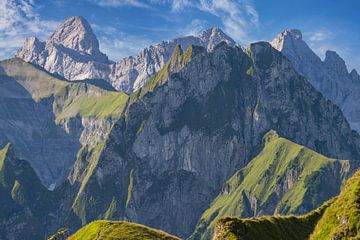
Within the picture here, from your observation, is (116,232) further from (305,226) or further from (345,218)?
(345,218)

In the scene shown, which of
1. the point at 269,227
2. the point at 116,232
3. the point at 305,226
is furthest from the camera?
the point at 116,232

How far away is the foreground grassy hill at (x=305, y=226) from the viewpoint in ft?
211

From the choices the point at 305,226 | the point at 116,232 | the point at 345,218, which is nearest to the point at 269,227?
the point at 305,226

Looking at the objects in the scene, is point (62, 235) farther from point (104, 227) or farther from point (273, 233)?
point (273, 233)

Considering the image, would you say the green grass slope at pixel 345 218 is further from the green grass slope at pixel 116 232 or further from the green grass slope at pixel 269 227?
the green grass slope at pixel 116 232

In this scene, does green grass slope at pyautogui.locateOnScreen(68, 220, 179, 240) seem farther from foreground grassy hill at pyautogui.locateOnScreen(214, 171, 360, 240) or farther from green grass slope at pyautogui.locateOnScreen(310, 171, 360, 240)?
green grass slope at pyautogui.locateOnScreen(310, 171, 360, 240)

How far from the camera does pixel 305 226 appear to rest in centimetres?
8094

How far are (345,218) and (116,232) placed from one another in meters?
57.3

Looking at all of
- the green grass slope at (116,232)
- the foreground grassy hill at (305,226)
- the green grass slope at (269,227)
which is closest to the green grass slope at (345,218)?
the foreground grassy hill at (305,226)

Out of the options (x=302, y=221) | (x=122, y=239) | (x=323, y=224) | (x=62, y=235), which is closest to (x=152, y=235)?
(x=122, y=239)

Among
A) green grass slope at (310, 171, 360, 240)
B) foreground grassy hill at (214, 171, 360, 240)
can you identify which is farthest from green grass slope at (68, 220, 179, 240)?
green grass slope at (310, 171, 360, 240)

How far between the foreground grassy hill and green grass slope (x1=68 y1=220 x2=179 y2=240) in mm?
38072

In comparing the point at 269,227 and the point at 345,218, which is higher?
the point at 345,218

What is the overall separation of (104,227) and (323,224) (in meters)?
57.6
